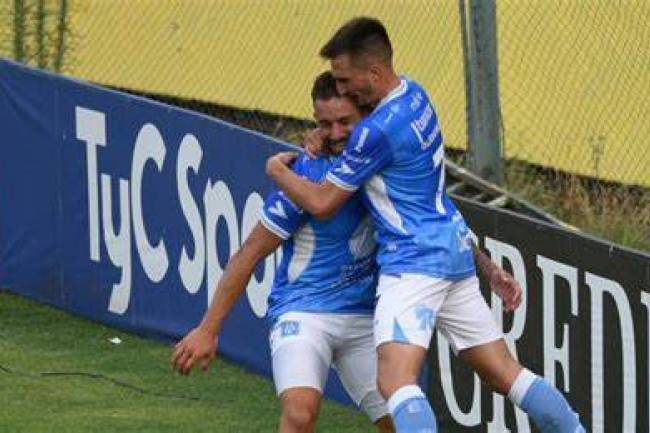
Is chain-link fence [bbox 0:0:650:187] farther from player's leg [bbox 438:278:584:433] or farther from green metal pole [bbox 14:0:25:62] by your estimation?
player's leg [bbox 438:278:584:433]

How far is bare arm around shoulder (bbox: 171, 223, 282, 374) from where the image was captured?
22.9ft

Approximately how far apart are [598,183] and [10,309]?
3361mm

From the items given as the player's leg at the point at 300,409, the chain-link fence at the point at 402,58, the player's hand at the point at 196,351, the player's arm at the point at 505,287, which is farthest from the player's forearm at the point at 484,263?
the chain-link fence at the point at 402,58

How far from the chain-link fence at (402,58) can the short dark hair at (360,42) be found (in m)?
3.37

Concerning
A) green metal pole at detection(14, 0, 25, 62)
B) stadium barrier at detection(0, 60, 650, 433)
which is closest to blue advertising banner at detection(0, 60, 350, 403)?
stadium barrier at detection(0, 60, 650, 433)

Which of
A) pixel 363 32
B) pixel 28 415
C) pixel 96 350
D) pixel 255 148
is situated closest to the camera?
pixel 363 32

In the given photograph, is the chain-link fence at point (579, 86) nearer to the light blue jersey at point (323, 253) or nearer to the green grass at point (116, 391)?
the green grass at point (116, 391)

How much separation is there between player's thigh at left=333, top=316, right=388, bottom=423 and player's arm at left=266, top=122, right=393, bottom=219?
46cm

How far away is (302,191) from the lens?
6922 millimetres

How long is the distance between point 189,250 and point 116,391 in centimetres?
105

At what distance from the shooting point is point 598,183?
1025 centimetres

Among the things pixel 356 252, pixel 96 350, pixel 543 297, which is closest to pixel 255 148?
pixel 96 350

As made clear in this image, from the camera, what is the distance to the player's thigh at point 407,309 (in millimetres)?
6859

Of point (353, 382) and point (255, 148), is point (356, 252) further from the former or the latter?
point (255, 148)
